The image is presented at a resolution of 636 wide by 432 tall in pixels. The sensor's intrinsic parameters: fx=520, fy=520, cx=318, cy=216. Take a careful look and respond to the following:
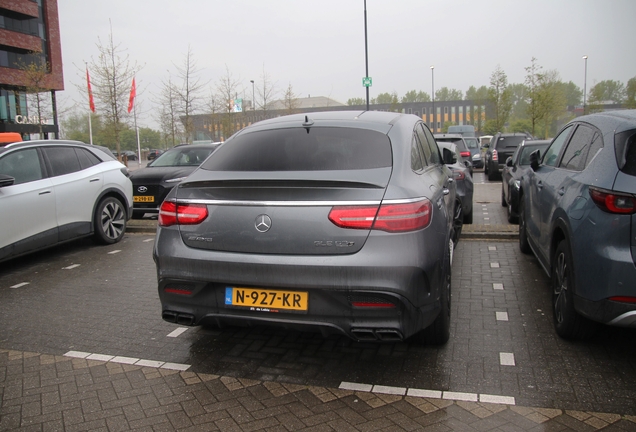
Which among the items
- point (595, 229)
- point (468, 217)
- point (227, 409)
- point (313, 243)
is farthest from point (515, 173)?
point (227, 409)

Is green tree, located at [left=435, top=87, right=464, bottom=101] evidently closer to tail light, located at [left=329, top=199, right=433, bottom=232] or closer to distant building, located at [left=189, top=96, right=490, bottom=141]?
distant building, located at [left=189, top=96, right=490, bottom=141]

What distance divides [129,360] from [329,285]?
5.77ft

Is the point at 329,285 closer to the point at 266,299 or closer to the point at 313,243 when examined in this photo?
the point at 313,243

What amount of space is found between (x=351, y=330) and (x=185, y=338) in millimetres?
1744

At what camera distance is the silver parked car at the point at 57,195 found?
6461 mm

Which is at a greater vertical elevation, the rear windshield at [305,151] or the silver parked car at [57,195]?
the rear windshield at [305,151]

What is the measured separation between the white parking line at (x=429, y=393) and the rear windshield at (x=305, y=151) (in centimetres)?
141

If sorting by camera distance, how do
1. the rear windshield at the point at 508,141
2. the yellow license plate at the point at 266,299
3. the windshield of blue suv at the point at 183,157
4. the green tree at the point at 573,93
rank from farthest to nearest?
the green tree at the point at 573,93 < the rear windshield at the point at 508,141 < the windshield of blue suv at the point at 183,157 < the yellow license plate at the point at 266,299

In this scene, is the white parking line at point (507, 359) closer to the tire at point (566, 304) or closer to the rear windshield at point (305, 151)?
the tire at point (566, 304)

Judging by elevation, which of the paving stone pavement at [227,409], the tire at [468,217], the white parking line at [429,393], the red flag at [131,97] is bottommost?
the white parking line at [429,393]

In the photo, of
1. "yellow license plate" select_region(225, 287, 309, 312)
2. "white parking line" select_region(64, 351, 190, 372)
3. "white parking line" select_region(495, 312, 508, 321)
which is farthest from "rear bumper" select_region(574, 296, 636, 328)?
"white parking line" select_region(64, 351, 190, 372)

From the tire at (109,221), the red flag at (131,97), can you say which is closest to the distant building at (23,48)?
the red flag at (131,97)

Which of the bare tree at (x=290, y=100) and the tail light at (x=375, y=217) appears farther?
the bare tree at (x=290, y=100)

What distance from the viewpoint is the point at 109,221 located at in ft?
27.2
